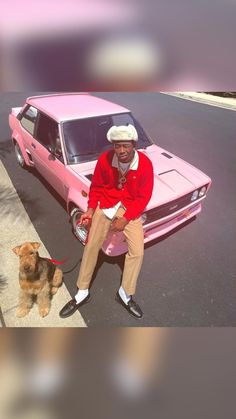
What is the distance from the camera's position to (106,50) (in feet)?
6.62

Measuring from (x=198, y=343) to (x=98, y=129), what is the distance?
228 cm

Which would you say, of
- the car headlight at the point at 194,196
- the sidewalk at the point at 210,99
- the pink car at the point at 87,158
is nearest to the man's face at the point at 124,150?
the pink car at the point at 87,158

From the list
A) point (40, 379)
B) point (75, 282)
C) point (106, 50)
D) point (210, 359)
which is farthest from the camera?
point (75, 282)

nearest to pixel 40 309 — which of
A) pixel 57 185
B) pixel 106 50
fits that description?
pixel 57 185

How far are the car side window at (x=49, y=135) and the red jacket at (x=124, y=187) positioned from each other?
591 mm

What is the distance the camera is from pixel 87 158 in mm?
3166

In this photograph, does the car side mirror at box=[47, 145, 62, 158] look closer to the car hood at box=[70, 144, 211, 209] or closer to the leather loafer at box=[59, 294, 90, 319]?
the car hood at box=[70, 144, 211, 209]

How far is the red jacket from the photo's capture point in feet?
9.07

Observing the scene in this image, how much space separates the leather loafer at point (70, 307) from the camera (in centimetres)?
309

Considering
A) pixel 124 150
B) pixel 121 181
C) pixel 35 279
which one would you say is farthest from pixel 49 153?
pixel 35 279

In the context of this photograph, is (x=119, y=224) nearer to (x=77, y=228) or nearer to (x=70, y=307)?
(x=77, y=228)

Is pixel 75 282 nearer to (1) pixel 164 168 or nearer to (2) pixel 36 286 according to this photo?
(2) pixel 36 286

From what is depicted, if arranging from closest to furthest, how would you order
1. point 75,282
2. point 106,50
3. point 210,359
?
point 106,50, point 210,359, point 75,282

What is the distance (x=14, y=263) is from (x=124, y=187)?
137cm
